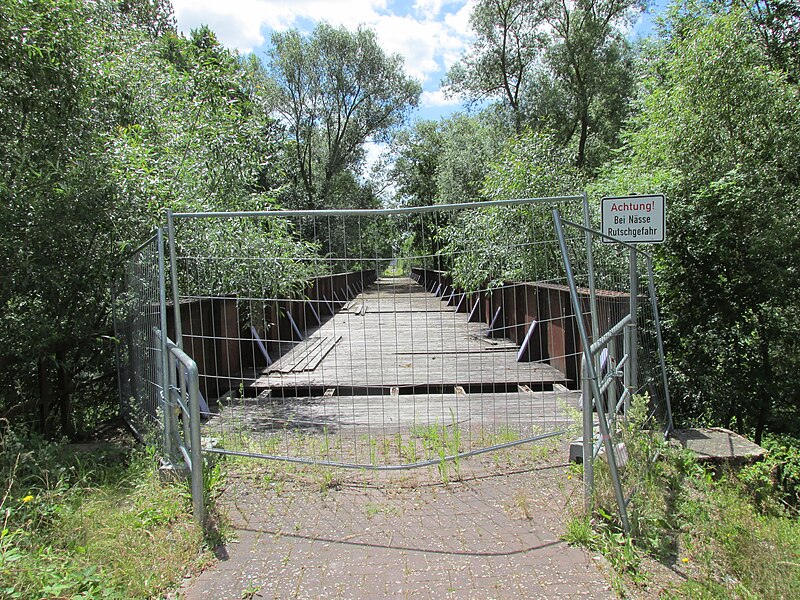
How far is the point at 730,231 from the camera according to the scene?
797 cm

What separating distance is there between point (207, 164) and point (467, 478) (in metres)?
4.80

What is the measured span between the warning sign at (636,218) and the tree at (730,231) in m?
3.75

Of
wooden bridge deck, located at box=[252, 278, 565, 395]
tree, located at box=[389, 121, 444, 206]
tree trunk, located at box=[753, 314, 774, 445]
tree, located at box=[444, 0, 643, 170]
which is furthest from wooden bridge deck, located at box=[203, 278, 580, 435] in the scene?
tree, located at box=[389, 121, 444, 206]

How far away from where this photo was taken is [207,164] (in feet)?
22.3

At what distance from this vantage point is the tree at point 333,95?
31844mm

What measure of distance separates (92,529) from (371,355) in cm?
667

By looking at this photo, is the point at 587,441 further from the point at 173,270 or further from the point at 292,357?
the point at 292,357

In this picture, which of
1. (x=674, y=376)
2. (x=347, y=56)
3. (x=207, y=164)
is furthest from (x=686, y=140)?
(x=347, y=56)

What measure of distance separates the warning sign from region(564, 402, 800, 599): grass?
5.54 ft

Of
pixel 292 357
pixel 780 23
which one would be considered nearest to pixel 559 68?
pixel 780 23

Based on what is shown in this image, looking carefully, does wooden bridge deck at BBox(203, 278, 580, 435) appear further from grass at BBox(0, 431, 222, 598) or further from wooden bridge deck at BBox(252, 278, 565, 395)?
grass at BBox(0, 431, 222, 598)

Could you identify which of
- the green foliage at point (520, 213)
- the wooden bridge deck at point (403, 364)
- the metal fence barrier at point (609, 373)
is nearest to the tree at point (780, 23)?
the green foliage at point (520, 213)

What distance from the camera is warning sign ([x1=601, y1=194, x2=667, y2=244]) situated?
4840 mm

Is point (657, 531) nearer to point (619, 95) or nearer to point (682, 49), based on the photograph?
point (682, 49)
